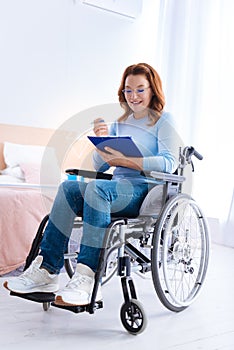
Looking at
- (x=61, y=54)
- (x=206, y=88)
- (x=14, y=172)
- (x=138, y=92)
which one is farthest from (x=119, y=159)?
(x=61, y=54)

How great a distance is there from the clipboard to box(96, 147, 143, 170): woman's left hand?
0.02 meters

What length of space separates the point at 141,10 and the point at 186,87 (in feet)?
3.07

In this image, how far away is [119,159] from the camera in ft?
5.88

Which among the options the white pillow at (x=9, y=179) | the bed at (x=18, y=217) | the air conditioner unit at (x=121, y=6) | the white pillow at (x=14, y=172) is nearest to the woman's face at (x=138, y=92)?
the bed at (x=18, y=217)

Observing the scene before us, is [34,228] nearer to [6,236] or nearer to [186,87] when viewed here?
[6,236]

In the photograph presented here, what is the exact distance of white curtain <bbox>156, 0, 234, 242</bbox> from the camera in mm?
3480

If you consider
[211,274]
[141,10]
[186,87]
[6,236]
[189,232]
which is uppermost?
[141,10]

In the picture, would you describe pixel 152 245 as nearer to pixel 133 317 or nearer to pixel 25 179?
pixel 133 317

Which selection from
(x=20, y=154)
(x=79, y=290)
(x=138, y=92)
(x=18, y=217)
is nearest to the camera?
(x=79, y=290)

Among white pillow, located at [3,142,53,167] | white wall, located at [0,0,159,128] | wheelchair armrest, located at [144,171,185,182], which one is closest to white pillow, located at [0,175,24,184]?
white pillow, located at [3,142,53,167]

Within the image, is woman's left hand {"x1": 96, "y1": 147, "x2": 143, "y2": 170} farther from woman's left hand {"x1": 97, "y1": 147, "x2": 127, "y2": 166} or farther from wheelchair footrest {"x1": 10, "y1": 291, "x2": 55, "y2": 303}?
wheelchair footrest {"x1": 10, "y1": 291, "x2": 55, "y2": 303}

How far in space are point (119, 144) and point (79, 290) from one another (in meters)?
0.53

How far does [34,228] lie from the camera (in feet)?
7.33

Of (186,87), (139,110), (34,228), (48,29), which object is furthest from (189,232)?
(48,29)
